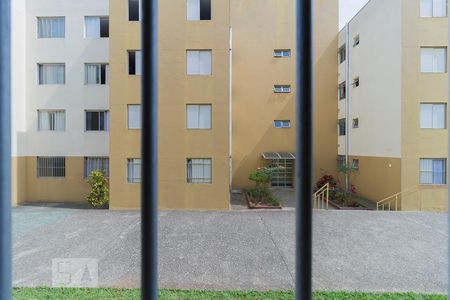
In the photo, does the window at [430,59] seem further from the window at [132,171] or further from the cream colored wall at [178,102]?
the window at [132,171]

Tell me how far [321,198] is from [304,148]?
15.0 metres

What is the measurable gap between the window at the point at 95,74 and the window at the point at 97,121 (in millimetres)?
1647

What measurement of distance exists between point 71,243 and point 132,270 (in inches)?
118

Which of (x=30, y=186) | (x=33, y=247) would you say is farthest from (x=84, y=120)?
(x=33, y=247)

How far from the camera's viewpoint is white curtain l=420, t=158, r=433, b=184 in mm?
12289

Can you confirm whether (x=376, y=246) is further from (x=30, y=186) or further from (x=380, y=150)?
(x=30, y=186)

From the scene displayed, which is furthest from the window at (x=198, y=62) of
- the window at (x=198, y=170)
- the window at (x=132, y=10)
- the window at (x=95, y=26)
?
the window at (x=95, y=26)

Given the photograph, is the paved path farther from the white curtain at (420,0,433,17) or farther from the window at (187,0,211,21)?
the white curtain at (420,0,433,17)

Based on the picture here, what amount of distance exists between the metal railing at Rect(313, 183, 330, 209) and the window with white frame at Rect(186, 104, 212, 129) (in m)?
6.71

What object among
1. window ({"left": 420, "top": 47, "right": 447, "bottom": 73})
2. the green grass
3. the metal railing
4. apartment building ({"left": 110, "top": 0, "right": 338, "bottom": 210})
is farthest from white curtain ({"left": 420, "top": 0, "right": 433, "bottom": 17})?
the green grass

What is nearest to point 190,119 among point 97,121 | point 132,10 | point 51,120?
point 132,10

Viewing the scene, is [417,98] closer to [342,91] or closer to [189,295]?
[342,91]

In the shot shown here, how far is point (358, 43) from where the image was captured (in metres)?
16.2

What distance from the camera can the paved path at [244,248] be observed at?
553cm
